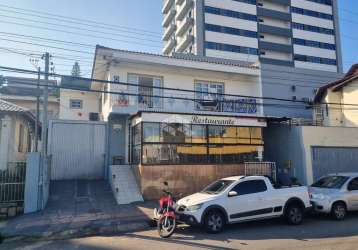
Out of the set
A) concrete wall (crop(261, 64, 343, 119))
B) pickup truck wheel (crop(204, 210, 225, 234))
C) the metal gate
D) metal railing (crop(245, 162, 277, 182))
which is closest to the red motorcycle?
pickup truck wheel (crop(204, 210, 225, 234))

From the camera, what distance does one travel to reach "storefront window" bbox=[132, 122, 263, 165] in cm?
1528

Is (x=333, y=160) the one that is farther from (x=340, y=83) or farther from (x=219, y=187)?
(x=219, y=187)

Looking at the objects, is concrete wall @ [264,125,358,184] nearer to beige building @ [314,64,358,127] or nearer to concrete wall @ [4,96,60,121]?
beige building @ [314,64,358,127]

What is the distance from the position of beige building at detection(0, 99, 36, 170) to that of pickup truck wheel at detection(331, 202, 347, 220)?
12922 millimetres

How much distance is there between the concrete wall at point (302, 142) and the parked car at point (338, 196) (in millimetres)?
4969

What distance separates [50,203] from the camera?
13398mm

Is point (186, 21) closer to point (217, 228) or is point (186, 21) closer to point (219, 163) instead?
point (219, 163)

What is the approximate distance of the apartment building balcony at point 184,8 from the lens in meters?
52.9

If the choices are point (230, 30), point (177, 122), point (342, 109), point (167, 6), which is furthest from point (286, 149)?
point (167, 6)

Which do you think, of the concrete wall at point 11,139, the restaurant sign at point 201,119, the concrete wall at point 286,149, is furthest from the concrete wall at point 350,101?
the concrete wall at point 11,139

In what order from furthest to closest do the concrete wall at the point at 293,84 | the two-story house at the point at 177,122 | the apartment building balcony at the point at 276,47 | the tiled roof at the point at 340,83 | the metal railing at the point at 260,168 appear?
the apartment building balcony at the point at 276,47, the concrete wall at the point at 293,84, the tiled roof at the point at 340,83, the metal railing at the point at 260,168, the two-story house at the point at 177,122

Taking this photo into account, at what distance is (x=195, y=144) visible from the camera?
16.0m

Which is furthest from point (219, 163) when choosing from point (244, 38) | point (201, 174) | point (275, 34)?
point (275, 34)

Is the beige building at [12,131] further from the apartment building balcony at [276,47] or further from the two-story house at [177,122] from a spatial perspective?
the apartment building balcony at [276,47]
